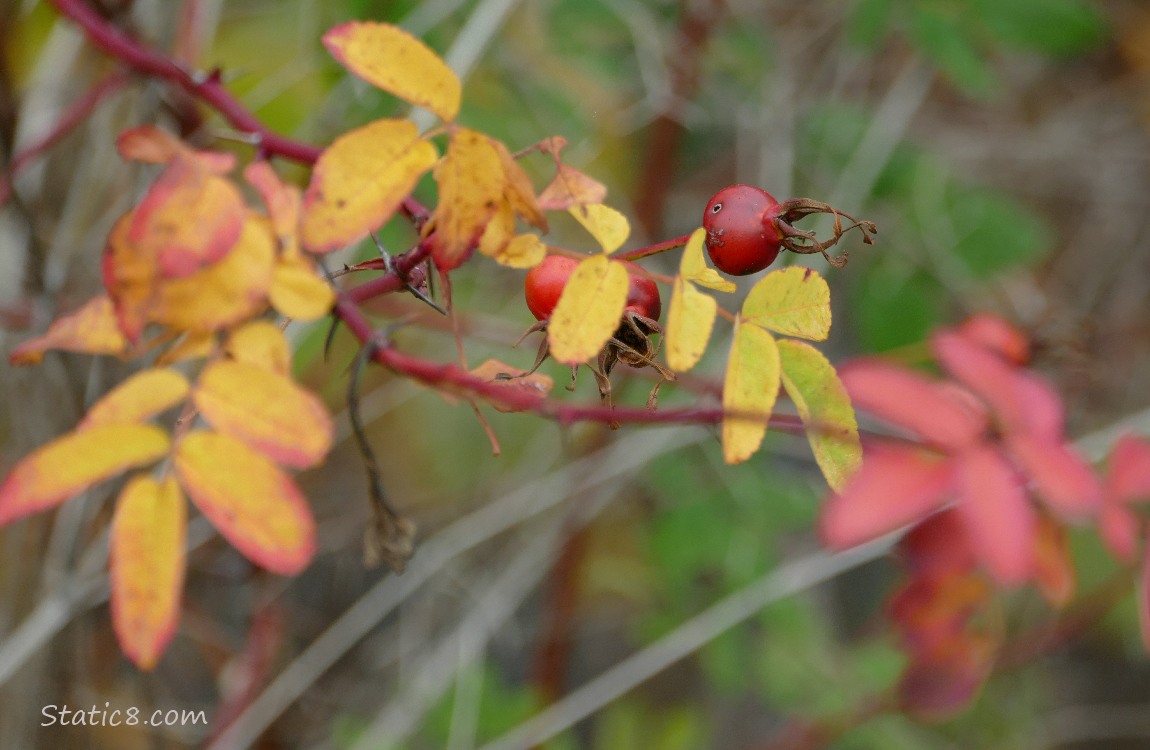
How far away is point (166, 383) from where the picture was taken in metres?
0.36

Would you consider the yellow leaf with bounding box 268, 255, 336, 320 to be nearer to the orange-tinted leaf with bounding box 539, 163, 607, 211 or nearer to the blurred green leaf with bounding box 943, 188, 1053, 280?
the orange-tinted leaf with bounding box 539, 163, 607, 211

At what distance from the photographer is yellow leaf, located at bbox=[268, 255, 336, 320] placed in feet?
1.13

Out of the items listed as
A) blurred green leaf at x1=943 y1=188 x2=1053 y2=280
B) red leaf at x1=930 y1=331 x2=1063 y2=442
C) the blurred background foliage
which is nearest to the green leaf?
the blurred background foliage

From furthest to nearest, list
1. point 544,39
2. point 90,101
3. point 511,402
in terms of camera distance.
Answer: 1. point 544,39
2. point 90,101
3. point 511,402

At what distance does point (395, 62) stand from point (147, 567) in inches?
8.4

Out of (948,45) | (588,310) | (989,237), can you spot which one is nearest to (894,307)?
(989,237)

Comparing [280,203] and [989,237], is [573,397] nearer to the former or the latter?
[989,237]

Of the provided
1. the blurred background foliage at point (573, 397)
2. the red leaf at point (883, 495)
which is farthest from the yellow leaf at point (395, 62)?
the blurred background foliage at point (573, 397)

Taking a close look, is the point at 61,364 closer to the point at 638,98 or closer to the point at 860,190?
the point at 638,98

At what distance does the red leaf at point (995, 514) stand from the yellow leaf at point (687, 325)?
0.12 meters

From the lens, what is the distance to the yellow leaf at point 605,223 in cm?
39

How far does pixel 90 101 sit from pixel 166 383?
12.1 inches

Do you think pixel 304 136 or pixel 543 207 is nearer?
pixel 543 207

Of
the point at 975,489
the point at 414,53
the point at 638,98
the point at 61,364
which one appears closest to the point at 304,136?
the point at 61,364
